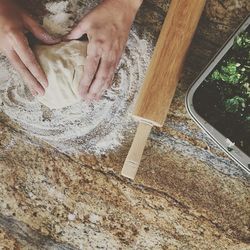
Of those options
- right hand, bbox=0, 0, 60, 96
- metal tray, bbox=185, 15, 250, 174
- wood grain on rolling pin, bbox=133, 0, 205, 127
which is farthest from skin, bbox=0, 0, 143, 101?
metal tray, bbox=185, 15, 250, 174

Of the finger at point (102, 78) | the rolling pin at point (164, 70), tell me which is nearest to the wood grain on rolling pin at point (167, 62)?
the rolling pin at point (164, 70)

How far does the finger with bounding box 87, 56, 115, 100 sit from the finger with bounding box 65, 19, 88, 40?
100 mm

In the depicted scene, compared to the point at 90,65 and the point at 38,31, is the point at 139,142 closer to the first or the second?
the point at 90,65


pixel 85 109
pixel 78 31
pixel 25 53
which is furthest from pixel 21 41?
pixel 85 109

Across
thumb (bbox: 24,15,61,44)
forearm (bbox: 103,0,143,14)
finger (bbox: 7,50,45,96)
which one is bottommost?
finger (bbox: 7,50,45,96)

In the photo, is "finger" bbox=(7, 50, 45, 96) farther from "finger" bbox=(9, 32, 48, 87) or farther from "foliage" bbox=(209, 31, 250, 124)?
"foliage" bbox=(209, 31, 250, 124)

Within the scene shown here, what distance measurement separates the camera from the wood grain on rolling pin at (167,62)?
1264 millimetres

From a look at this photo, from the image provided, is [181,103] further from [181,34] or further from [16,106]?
[16,106]

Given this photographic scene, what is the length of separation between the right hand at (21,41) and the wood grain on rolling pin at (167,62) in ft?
0.92

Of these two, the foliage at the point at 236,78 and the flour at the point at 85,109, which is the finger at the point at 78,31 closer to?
the flour at the point at 85,109

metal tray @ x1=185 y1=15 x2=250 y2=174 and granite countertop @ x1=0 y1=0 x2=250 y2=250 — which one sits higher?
metal tray @ x1=185 y1=15 x2=250 y2=174

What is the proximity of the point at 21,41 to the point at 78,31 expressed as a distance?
16 centimetres

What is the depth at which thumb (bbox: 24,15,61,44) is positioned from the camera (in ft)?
4.13

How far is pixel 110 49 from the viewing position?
127 centimetres
